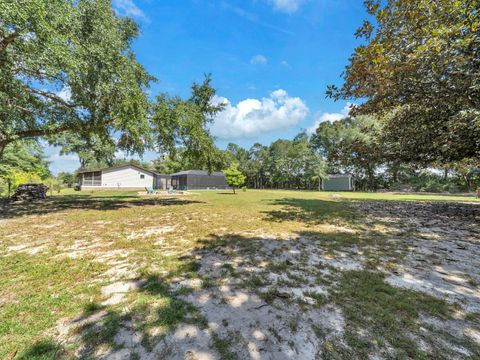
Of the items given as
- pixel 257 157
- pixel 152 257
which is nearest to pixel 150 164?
pixel 257 157

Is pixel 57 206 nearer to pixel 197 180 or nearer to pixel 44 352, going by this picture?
pixel 44 352

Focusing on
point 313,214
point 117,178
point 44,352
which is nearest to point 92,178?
point 117,178

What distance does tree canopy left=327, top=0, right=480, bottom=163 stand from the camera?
403 cm

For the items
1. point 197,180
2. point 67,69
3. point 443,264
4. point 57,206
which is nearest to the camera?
point 443,264

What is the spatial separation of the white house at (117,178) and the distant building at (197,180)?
501 centimetres

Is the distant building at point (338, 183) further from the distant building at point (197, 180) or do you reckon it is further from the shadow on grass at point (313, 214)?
the shadow on grass at point (313, 214)

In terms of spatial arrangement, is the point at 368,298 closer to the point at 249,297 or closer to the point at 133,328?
the point at 249,297

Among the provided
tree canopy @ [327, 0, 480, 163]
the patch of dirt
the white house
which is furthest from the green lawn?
the white house

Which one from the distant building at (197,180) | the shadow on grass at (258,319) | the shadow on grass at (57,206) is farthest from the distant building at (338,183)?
the shadow on grass at (258,319)

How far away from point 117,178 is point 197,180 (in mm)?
11733

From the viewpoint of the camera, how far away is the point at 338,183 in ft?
126

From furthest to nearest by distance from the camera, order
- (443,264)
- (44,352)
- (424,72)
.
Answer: (424,72) → (443,264) → (44,352)

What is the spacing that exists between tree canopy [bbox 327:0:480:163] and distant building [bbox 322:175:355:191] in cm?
3121

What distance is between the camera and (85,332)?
1.83 m
